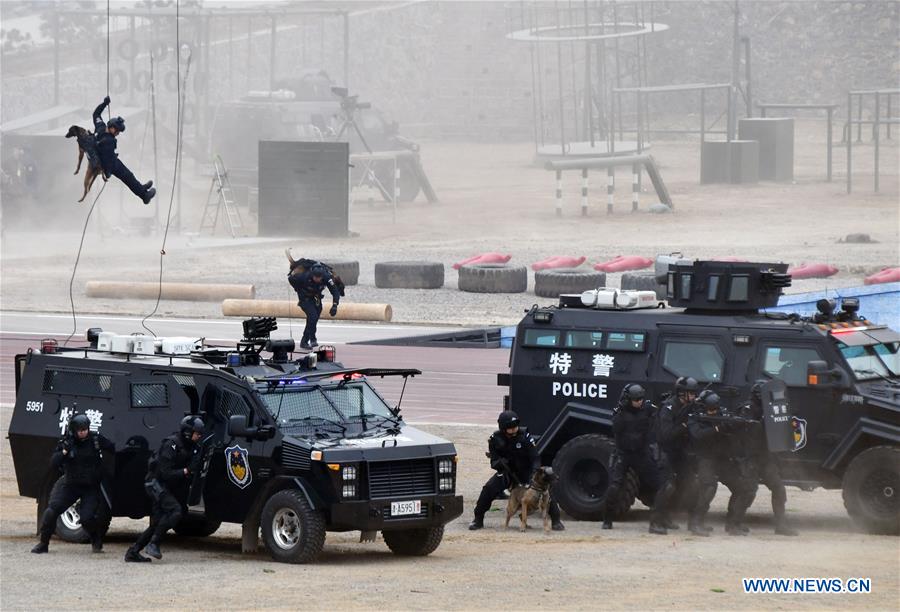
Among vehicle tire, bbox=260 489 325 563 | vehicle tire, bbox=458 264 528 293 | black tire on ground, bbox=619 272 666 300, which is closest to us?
vehicle tire, bbox=260 489 325 563

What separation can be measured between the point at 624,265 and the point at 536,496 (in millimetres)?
24357

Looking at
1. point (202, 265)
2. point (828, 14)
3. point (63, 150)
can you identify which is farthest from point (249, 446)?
point (828, 14)

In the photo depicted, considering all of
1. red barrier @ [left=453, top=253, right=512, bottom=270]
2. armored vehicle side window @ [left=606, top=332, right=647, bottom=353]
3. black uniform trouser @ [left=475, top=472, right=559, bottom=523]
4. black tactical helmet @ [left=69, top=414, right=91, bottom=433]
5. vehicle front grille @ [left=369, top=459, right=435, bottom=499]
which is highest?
red barrier @ [left=453, top=253, right=512, bottom=270]

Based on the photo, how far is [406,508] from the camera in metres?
14.5

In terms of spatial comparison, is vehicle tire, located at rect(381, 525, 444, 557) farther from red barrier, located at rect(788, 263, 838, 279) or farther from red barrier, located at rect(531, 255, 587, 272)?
red barrier, located at rect(531, 255, 587, 272)

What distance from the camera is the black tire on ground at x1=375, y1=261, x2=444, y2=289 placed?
1553 inches

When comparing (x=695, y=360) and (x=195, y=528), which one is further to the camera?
(x=695, y=360)

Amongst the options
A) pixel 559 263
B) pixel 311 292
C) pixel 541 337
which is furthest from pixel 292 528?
pixel 559 263

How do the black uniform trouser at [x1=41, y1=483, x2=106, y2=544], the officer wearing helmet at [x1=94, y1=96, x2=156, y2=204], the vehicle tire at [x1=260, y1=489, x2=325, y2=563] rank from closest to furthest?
the vehicle tire at [x1=260, y1=489, x2=325, y2=563] → the black uniform trouser at [x1=41, y1=483, x2=106, y2=544] → the officer wearing helmet at [x1=94, y1=96, x2=156, y2=204]

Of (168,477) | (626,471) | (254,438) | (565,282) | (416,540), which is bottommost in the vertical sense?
(416,540)

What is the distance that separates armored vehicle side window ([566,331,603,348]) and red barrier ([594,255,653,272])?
72.8 ft

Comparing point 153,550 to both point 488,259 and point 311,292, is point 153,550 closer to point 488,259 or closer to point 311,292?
point 311,292

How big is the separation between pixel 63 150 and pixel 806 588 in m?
45.9

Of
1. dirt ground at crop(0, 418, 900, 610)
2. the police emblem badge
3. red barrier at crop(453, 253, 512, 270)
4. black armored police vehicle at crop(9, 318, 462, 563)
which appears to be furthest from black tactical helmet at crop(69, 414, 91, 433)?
red barrier at crop(453, 253, 512, 270)
